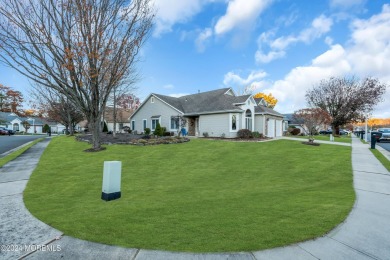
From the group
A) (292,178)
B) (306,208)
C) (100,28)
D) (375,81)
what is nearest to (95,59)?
(100,28)

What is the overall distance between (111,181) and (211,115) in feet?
67.1

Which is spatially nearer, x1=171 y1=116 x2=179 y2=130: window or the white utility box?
the white utility box

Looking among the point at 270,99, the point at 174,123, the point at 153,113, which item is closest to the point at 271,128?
the point at 174,123

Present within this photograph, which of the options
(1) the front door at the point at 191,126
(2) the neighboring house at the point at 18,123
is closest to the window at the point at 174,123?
(1) the front door at the point at 191,126

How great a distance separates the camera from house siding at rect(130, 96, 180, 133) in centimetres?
2862

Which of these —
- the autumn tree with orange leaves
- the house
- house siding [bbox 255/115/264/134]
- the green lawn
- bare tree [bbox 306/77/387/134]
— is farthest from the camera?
the autumn tree with orange leaves

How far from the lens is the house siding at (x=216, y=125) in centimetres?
2405

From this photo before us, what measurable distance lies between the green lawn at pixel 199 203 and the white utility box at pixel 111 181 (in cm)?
25

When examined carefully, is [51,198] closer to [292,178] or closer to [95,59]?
[292,178]

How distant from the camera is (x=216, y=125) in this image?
2503 cm

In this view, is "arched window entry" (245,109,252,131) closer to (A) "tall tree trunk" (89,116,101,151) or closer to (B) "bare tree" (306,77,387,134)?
(A) "tall tree trunk" (89,116,101,151)

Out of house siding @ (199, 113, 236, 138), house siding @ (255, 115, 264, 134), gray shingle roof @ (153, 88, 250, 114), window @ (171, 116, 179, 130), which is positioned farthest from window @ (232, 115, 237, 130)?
window @ (171, 116, 179, 130)

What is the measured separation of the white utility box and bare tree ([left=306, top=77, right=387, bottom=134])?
4344cm

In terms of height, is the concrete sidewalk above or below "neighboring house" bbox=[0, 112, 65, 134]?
below
